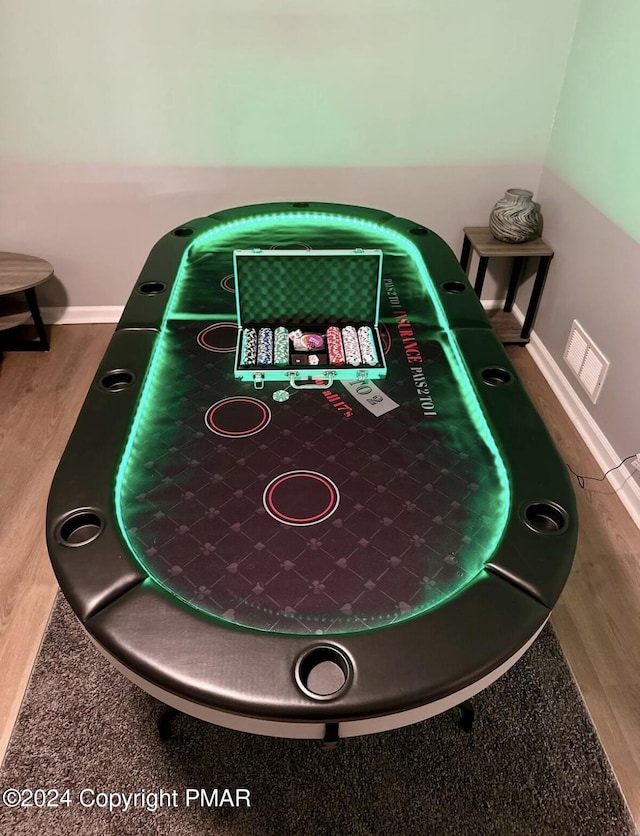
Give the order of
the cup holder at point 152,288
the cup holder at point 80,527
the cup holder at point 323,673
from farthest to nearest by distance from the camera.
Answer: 1. the cup holder at point 152,288
2. the cup holder at point 80,527
3. the cup holder at point 323,673

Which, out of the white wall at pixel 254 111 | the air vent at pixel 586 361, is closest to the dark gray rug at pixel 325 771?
the air vent at pixel 586 361

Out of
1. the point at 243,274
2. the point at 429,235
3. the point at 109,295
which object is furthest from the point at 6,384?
the point at 429,235

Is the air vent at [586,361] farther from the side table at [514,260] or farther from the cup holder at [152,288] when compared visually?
the cup holder at [152,288]

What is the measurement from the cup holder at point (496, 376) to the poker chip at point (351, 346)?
348mm

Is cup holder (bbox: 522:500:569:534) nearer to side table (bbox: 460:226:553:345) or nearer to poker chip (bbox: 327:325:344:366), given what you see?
poker chip (bbox: 327:325:344:366)

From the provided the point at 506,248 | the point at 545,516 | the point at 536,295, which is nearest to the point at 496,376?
the point at 545,516

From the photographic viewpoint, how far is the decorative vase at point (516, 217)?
9.48 ft

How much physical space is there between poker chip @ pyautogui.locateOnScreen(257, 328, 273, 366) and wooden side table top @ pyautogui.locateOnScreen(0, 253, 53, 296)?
158 cm

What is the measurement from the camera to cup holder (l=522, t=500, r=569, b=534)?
1290 mm

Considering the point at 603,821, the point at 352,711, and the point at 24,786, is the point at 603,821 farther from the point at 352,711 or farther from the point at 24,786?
the point at 24,786

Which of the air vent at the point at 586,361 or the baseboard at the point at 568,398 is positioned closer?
the baseboard at the point at 568,398

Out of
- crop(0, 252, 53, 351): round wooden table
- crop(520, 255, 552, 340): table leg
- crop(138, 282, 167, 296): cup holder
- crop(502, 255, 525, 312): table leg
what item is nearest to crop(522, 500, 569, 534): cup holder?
crop(138, 282, 167, 296): cup holder

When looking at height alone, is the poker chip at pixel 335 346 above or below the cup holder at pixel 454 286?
below

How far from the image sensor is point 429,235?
244cm
